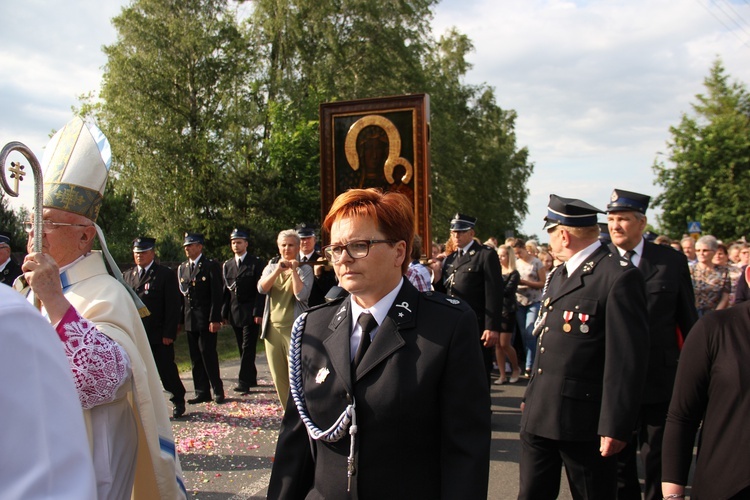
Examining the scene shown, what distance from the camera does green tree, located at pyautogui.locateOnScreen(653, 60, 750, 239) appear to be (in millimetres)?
20750

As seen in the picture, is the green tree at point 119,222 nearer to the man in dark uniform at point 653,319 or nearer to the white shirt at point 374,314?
the man in dark uniform at point 653,319

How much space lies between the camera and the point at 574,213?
147 inches

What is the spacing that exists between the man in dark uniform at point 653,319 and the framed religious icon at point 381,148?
13.1 feet

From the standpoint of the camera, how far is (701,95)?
92.3 ft

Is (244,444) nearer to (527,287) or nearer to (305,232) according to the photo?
(305,232)

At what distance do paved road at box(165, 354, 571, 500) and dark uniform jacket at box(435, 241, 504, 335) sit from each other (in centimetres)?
119

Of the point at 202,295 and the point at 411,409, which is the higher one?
the point at 202,295

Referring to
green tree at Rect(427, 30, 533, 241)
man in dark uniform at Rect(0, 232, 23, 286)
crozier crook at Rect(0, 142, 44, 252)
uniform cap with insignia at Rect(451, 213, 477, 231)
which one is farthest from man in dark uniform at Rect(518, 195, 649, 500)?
green tree at Rect(427, 30, 533, 241)

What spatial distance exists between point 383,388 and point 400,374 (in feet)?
0.24

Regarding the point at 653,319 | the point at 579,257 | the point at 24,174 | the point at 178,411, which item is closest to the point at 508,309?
the point at 178,411

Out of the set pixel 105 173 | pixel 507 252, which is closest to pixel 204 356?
pixel 507 252

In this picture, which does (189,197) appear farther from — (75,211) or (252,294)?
(75,211)

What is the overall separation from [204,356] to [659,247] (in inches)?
227

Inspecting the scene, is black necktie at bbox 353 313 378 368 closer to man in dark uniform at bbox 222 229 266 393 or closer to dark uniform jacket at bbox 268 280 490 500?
dark uniform jacket at bbox 268 280 490 500
